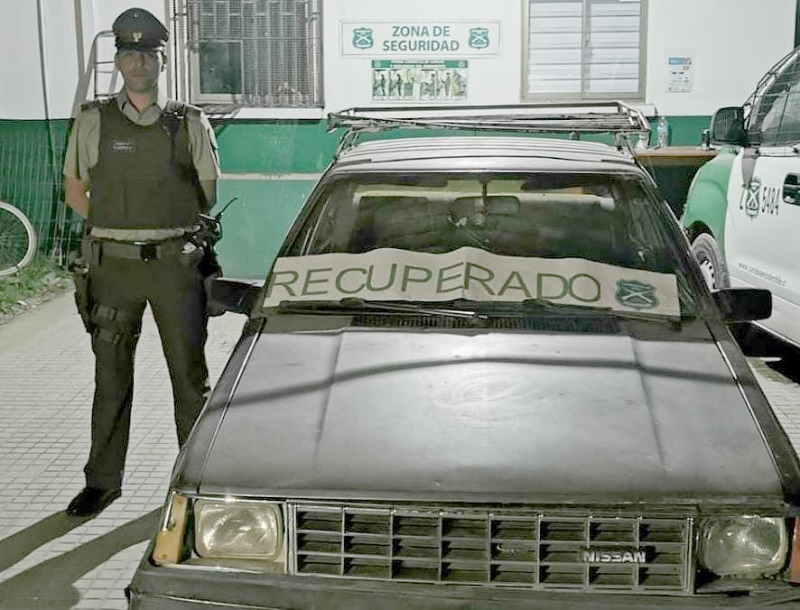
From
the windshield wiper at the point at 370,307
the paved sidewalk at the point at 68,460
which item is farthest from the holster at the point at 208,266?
the paved sidewalk at the point at 68,460

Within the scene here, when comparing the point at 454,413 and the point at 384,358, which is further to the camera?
the point at 384,358

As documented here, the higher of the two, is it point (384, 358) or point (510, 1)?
point (510, 1)

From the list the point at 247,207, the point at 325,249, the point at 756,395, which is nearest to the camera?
the point at 756,395

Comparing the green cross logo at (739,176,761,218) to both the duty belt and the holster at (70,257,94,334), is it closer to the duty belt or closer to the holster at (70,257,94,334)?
the duty belt

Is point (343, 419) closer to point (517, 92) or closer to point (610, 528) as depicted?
point (610, 528)

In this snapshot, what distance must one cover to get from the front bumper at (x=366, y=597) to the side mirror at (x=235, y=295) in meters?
1.35

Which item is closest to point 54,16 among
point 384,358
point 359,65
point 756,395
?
point 359,65

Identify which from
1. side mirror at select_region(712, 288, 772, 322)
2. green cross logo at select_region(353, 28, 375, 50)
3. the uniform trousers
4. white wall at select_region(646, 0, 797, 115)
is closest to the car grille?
side mirror at select_region(712, 288, 772, 322)

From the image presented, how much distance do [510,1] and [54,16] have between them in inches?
161

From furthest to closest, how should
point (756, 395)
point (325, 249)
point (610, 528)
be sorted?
point (325, 249) → point (756, 395) → point (610, 528)

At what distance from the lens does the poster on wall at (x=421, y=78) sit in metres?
9.68

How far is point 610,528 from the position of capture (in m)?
2.45

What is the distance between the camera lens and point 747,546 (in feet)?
8.11

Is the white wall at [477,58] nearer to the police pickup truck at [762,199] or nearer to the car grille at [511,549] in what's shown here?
the police pickup truck at [762,199]
